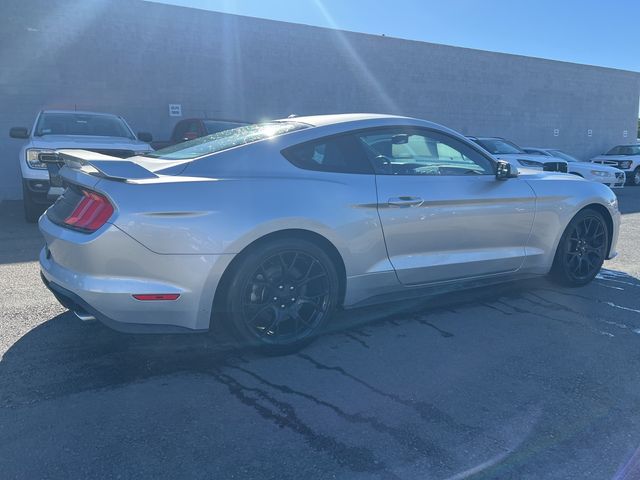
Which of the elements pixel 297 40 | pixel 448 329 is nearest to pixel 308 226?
pixel 448 329

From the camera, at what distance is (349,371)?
3.37 m

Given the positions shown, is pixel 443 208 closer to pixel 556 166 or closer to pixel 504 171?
pixel 504 171

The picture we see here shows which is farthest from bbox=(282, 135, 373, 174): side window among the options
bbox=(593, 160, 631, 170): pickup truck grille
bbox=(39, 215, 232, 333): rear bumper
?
bbox=(593, 160, 631, 170): pickup truck grille

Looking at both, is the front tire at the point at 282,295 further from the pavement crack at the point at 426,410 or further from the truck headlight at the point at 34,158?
the truck headlight at the point at 34,158

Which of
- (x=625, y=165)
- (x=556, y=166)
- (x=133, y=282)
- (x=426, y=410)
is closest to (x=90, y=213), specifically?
(x=133, y=282)

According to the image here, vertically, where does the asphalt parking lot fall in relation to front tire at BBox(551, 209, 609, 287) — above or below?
below

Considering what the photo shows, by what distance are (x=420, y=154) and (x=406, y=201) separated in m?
0.62

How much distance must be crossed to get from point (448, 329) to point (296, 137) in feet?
6.16

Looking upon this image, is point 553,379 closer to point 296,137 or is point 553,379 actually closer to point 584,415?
point 584,415

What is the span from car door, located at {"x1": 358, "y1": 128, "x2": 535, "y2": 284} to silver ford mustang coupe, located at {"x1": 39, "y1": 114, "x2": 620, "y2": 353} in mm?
11

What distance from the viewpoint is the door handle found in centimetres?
378

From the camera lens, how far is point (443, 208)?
402 cm

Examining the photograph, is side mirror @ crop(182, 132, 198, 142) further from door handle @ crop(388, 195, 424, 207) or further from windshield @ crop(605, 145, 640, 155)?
windshield @ crop(605, 145, 640, 155)

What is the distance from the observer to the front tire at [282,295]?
130 inches
